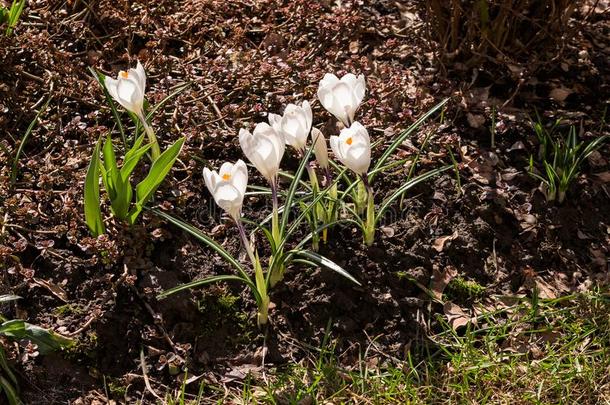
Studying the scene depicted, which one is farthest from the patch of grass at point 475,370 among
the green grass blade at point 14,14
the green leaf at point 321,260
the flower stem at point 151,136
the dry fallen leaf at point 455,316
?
the green grass blade at point 14,14

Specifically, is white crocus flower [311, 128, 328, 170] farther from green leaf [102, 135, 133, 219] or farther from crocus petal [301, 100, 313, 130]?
green leaf [102, 135, 133, 219]

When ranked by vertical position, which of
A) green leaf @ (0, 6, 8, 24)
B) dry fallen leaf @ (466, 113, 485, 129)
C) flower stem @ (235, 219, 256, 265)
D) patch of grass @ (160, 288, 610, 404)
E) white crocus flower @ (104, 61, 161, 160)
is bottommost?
patch of grass @ (160, 288, 610, 404)

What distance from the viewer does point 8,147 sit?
10.2 ft

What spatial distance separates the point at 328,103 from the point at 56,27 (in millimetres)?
1611

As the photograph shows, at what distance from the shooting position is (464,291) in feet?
9.36

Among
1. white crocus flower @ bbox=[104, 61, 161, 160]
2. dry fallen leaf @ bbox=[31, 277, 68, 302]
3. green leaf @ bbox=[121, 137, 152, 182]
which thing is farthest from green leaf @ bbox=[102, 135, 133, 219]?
dry fallen leaf @ bbox=[31, 277, 68, 302]

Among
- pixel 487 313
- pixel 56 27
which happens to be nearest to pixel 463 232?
pixel 487 313

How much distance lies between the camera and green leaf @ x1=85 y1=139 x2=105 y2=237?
2602 millimetres

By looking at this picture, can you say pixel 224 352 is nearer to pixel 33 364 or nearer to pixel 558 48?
pixel 33 364

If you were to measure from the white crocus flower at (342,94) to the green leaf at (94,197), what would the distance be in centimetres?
74

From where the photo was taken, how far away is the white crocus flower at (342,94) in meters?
2.64

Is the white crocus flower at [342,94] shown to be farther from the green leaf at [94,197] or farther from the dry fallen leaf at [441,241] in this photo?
the green leaf at [94,197]

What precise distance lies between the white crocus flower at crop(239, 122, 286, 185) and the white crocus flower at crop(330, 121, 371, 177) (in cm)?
18

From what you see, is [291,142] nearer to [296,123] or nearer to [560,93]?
[296,123]
